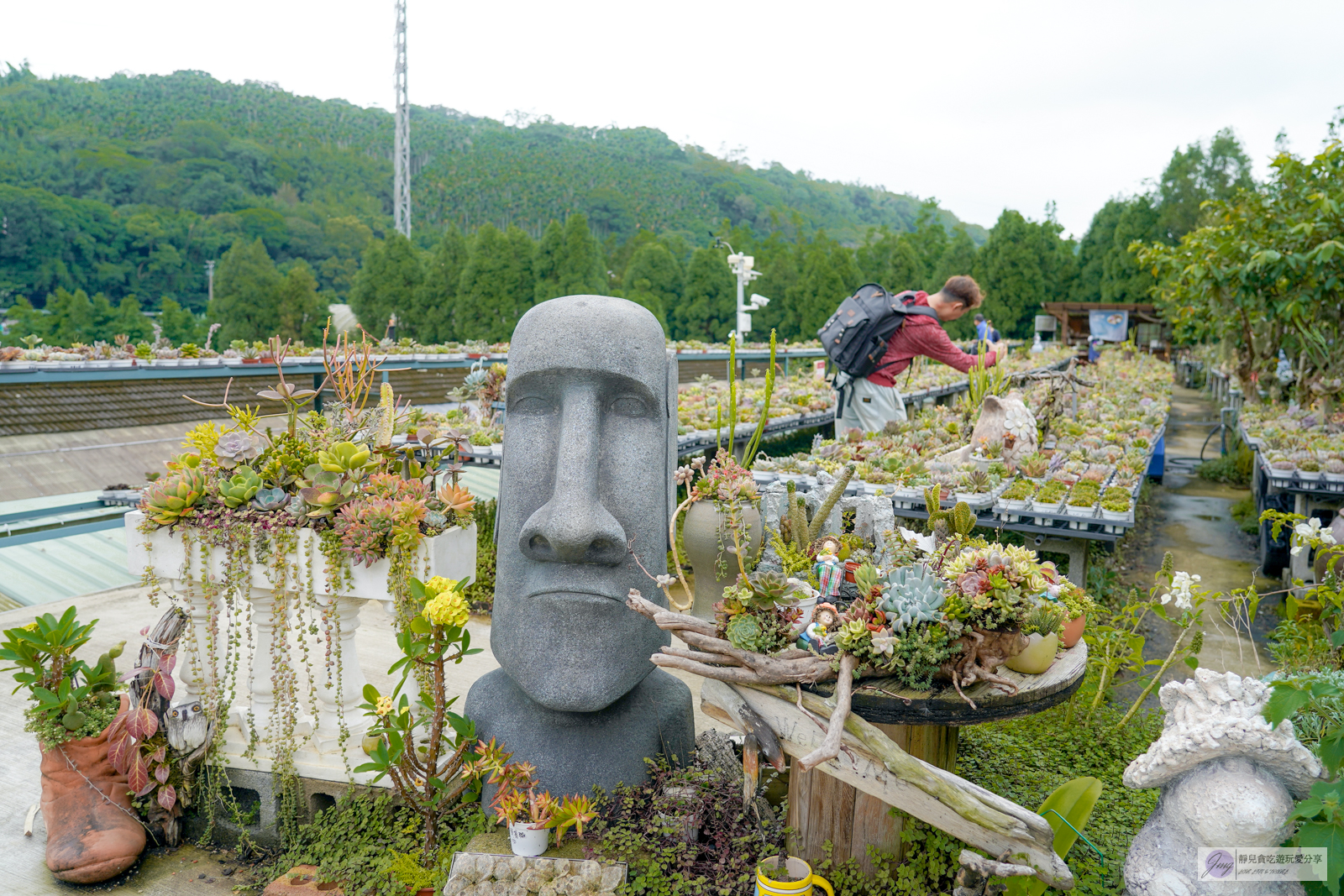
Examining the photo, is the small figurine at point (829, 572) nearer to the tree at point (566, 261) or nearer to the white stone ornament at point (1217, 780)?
the white stone ornament at point (1217, 780)

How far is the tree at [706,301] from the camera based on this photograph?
25297 millimetres

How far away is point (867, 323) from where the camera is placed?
584cm

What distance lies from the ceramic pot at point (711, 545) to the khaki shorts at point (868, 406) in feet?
11.6

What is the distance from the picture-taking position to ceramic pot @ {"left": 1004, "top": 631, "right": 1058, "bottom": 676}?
2.15 meters

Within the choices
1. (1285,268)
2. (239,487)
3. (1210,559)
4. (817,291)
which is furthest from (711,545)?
(817,291)

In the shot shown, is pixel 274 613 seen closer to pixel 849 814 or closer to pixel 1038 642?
pixel 849 814

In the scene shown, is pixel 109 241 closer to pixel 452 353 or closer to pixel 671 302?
pixel 671 302

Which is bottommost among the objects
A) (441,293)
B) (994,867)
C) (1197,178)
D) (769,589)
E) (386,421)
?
(994,867)

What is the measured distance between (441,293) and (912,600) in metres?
21.6

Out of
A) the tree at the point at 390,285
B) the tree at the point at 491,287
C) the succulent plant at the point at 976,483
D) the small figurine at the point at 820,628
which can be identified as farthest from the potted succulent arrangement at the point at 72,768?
the tree at the point at 390,285

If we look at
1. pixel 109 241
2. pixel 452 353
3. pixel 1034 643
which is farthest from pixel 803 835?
pixel 109 241

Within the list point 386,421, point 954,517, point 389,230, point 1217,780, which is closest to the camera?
point 1217,780

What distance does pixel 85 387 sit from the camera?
7973 mm

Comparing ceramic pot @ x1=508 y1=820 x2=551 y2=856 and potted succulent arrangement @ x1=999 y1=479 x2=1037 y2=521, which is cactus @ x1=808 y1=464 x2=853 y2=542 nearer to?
ceramic pot @ x1=508 y1=820 x2=551 y2=856
